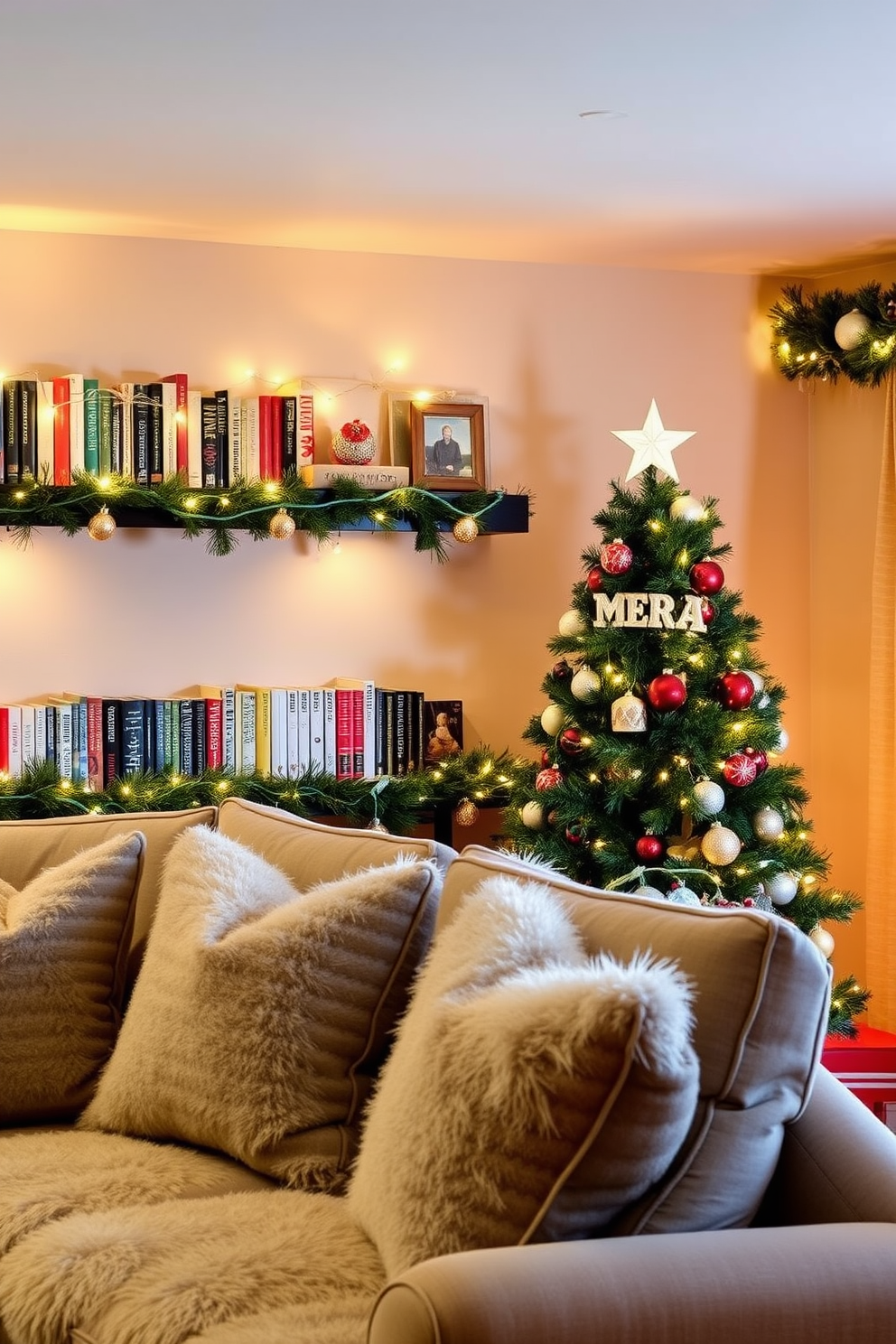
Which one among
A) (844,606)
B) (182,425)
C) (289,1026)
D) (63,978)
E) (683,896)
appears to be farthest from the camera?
(844,606)

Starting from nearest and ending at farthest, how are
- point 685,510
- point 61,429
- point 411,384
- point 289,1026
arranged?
point 289,1026
point 685,510
point 61,429
point 411,384

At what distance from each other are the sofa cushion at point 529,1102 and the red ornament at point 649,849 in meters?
2.01

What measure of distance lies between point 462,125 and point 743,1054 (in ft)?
7.85

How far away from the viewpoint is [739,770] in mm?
3697

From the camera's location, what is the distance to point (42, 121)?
3.22 meters

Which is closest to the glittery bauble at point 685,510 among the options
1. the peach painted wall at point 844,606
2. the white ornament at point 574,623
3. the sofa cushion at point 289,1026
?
the white ornament at point 574,623

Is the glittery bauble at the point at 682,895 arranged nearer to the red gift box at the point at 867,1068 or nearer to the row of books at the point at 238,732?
the red gift box at the point at 867,1068

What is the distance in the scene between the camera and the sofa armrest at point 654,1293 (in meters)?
1.26

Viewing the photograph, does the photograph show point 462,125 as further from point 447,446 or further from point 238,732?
point 238,732

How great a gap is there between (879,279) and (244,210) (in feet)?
6.65

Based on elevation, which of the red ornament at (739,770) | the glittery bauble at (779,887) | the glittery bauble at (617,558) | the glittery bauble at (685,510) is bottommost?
the glittery bauble at (779,887)

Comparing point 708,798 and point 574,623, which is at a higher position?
point 574,623

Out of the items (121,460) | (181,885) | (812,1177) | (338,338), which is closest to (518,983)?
(812,1177)

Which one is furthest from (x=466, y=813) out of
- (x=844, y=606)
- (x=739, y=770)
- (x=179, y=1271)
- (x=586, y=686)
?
(x=179, y=1271)
